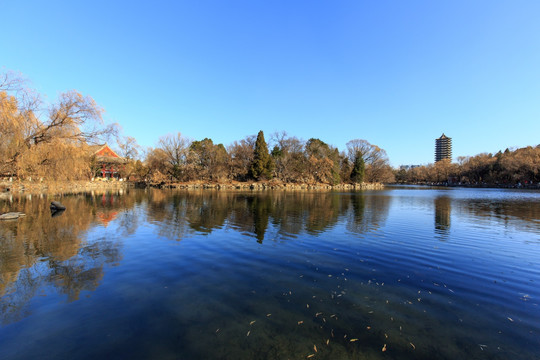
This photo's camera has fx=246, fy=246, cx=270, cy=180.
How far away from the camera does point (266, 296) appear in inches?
212

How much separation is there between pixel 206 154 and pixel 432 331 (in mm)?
61082

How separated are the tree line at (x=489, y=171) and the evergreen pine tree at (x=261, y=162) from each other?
69.2 m

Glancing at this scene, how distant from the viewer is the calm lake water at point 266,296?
148 inches

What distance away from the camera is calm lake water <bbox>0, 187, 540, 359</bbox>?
12.3 feet

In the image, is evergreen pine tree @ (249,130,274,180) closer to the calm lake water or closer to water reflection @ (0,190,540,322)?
water reflection @ (0,190,540,322)

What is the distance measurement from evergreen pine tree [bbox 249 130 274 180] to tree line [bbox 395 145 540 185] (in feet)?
227

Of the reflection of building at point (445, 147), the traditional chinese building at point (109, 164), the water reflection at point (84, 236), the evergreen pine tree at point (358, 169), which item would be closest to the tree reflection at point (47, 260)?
the water reflection at point (84, 236)

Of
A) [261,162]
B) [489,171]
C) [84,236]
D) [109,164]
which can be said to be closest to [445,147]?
[489,171]

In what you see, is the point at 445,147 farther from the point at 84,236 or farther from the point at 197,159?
the point at 84,236

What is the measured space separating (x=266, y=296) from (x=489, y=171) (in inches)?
4198

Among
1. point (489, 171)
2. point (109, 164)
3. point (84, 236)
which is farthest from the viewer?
point (489, 171)

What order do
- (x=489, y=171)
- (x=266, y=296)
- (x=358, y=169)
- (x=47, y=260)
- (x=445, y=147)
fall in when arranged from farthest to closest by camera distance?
(x=445, y=147) < (x=489, y=171) < (x=358, y=169) < (x=47, y=260) < (x=266, y=296)

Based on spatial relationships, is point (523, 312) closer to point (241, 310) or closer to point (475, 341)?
point (475, 341)

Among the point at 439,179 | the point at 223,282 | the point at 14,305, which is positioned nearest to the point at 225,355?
the point at 223,282
